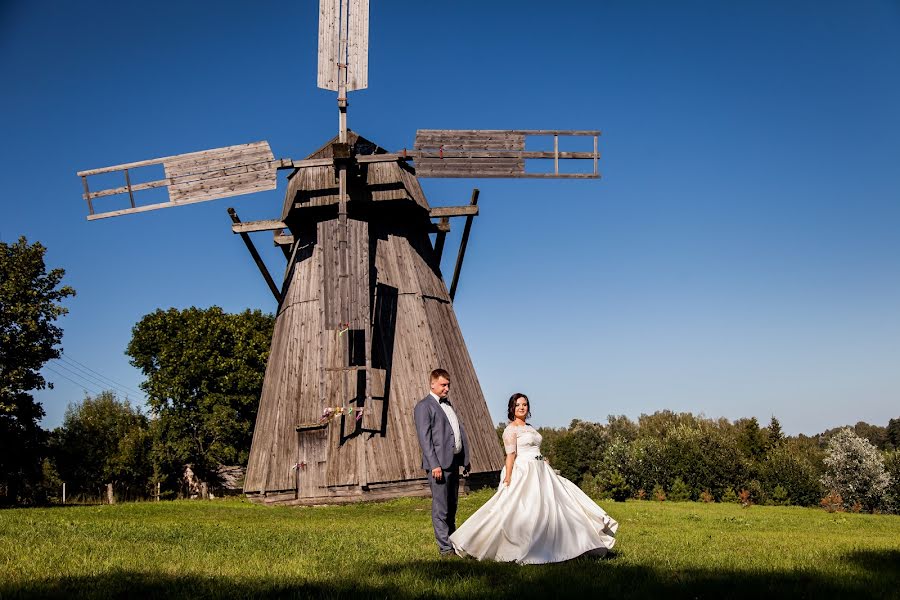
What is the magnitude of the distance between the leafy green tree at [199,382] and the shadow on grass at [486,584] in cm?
3379

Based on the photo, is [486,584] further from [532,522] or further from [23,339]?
[23,339]

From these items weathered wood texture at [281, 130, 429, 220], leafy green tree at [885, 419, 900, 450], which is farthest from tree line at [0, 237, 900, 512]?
leafy green tree at [885, 419, 900, 450]

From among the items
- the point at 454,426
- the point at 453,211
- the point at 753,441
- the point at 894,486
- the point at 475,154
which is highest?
the point at 475,154

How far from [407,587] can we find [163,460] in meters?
37.2

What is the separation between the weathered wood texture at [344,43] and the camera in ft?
69.9

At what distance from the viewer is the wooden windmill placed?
64.1ft

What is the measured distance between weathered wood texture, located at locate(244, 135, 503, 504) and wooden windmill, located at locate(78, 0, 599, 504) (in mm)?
34

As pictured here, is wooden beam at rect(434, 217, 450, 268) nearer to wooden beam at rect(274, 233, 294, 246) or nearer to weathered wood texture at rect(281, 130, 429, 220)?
weathered wood texture at rect(281, 130, 429, 220)

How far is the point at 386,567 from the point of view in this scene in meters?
7.55

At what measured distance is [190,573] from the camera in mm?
6949

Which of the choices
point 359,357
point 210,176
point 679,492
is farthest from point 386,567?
point 679,492

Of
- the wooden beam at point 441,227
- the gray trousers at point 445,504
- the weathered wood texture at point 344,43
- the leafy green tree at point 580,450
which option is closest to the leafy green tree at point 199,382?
the wooden beam at point 441,227

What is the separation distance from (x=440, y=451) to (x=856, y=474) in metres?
53.2

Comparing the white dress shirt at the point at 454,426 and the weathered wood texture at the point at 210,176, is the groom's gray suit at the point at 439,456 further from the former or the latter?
the weathered wood texture at the point at 210,176
